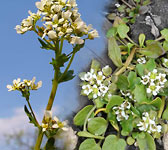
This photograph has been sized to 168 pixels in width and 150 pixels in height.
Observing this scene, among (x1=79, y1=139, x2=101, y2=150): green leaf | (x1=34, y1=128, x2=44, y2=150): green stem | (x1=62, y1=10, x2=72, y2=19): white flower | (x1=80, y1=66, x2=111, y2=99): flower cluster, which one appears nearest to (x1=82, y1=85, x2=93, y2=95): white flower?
(x1=80, y1=66, x2=111, y2=99): flower cluster

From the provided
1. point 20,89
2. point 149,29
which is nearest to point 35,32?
point 20,89

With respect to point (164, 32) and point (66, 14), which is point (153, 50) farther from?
point (66, 14)

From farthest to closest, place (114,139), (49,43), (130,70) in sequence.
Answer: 1. (130,70)
2. (114,139)
3. (49,43)

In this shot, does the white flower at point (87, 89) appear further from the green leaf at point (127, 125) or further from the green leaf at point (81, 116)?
the green leaf at point (127, 125)

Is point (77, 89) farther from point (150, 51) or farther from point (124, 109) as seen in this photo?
point (150, 51)

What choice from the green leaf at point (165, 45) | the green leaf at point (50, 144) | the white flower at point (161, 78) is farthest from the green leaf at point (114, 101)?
the green leaf at point (165, 45)

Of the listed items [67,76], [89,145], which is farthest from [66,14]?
[89,145]
